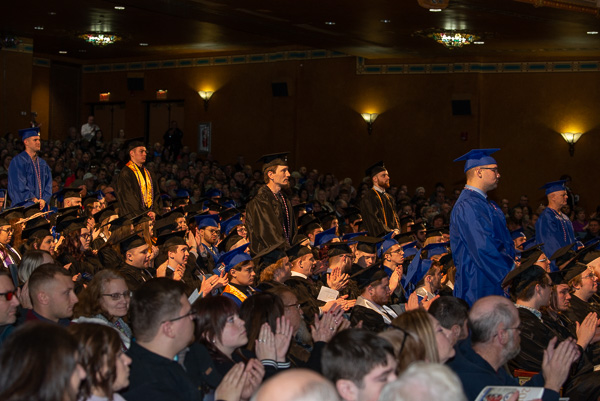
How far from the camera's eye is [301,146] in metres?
18.3

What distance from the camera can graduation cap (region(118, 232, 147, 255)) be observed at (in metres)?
6.11

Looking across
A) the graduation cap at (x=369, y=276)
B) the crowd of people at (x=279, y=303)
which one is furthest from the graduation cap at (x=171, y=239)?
the graduation cap at (x=369, y=276)

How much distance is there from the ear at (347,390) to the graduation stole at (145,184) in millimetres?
6861

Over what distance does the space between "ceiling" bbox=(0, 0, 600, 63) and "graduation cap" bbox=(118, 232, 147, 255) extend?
6.68m

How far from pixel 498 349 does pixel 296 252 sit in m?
2.93

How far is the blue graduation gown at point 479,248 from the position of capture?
5305 millimetres

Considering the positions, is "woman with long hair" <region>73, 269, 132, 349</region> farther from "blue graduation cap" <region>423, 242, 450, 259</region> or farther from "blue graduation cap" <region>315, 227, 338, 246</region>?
"blue graduation cap" <region>423, 242, 450, 259</region>

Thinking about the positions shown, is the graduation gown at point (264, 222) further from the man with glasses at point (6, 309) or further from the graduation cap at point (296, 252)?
the man with glasses at point (6, 309)

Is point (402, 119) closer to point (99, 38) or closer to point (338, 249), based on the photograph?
point (99, 38)

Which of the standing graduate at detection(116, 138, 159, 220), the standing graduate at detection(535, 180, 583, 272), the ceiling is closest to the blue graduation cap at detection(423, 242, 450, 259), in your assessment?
the standing graduate at detection(535, 180, 583, 272)

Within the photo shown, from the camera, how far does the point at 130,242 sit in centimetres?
614

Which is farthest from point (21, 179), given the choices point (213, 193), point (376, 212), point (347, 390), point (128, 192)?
point (347, 390)

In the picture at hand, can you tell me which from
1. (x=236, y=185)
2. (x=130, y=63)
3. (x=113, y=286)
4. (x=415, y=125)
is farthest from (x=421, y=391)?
(x=130, y=63)

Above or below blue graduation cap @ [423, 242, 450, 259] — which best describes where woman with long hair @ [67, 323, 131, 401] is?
above
